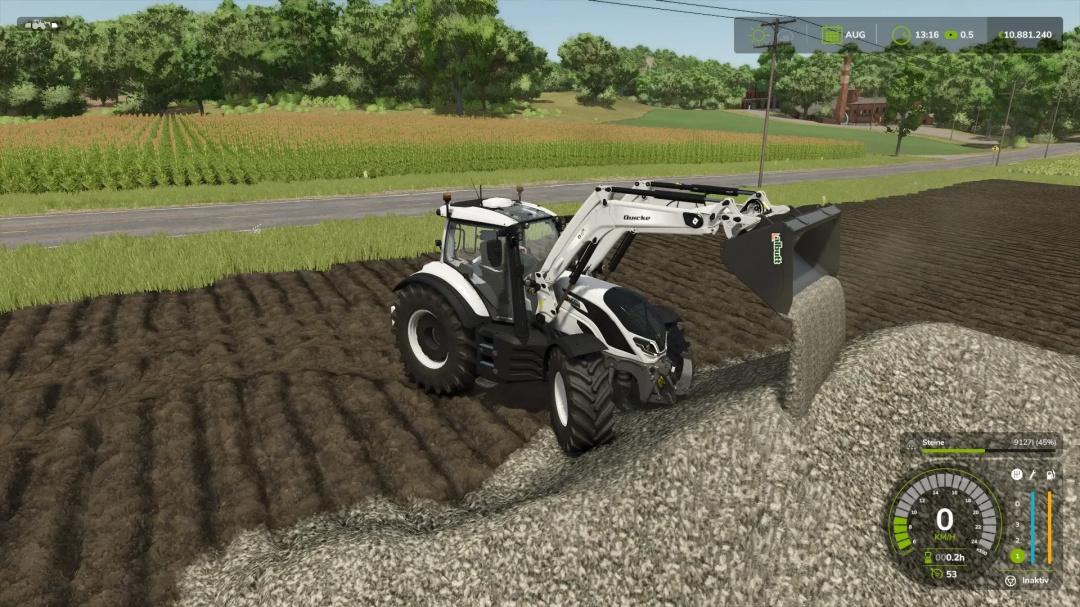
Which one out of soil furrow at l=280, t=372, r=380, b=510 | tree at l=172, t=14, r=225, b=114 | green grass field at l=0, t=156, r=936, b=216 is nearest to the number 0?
soil furrow at l=280, t=372, r=380, b=510

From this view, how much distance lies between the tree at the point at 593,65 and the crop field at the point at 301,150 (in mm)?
53924

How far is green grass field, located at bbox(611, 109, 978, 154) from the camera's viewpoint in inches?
2654

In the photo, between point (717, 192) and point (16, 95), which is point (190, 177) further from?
point (16, 95)

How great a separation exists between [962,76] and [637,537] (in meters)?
107

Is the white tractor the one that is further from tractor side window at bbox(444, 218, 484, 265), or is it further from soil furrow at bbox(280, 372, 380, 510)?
soil furrow at bbox(280, 372, 380, 510)

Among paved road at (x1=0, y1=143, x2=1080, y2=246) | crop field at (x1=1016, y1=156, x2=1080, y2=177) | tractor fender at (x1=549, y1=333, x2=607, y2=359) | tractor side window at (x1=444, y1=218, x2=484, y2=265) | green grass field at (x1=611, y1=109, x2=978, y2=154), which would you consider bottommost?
paved road at (x1=0, y1=143, x2=1080, y2=246)

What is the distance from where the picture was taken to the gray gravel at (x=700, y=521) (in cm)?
420

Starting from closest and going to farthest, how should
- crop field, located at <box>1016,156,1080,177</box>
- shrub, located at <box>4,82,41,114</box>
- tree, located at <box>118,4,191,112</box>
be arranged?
crop field, located at <box>1016,156,1080,177</box>, shrub, located at <box>4,82,41,114</box>, tree, located at <box>118,4,191,112</box>

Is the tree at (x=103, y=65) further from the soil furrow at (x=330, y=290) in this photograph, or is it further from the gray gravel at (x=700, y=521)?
the gray gravel at (x=700, y=521)

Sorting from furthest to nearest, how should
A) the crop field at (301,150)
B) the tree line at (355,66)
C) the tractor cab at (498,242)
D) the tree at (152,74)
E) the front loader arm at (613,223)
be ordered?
the tree at (152,74) → the tree line at (355,66) → the crop field at (301,150) → the tractor cab at (498,242) → the front loader arm at (613,223)

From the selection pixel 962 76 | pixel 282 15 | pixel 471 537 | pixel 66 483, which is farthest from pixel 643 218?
pixel 962 76

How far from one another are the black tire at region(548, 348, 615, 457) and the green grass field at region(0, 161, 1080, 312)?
8.29 metres

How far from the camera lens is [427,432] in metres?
6.36

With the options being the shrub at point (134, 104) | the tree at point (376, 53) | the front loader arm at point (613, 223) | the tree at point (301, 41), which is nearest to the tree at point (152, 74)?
the shrub at point (134, 104)
